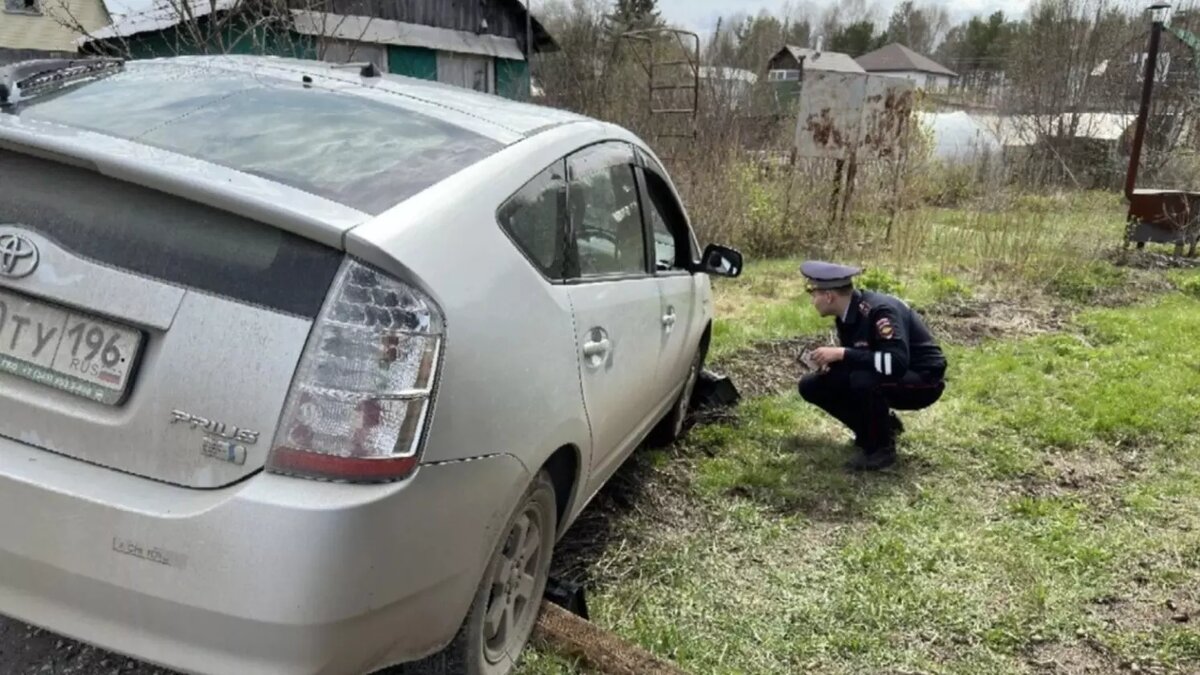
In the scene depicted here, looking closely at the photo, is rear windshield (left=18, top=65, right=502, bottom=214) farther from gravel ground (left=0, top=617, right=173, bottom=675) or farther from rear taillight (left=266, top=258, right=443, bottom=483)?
gravel ground (left=0, top=617, right=173, bottom=675)

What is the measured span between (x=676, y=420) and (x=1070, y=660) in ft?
Result: 7.20

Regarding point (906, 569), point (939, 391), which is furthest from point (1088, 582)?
point (939, 391)

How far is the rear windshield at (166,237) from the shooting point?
1.89 m

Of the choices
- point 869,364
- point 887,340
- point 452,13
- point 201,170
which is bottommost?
point 869,364

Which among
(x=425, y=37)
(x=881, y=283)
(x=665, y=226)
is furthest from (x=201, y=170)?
(x=425, y=37)

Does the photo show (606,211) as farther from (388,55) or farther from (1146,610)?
(388,55)

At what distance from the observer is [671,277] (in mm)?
3908

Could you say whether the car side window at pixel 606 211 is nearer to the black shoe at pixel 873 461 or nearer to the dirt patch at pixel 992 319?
the black shoe at pixel 873 461

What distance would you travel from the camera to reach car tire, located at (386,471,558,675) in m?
2.36

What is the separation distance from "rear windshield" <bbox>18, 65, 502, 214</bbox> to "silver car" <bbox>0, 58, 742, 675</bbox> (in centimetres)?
2

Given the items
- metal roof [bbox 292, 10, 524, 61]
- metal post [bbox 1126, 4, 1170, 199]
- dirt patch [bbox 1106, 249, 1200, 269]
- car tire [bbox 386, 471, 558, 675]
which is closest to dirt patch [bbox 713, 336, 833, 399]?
car tire [bbox 386, 471, 558, 675]

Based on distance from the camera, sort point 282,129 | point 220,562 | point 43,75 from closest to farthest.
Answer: point 220,562, point 282,129, point 43,75

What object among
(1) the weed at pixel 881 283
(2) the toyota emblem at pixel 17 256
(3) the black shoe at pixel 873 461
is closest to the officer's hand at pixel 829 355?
(3) the black shoe at pixel 873 461

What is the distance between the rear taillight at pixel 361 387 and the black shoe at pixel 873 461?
334 centimetres
